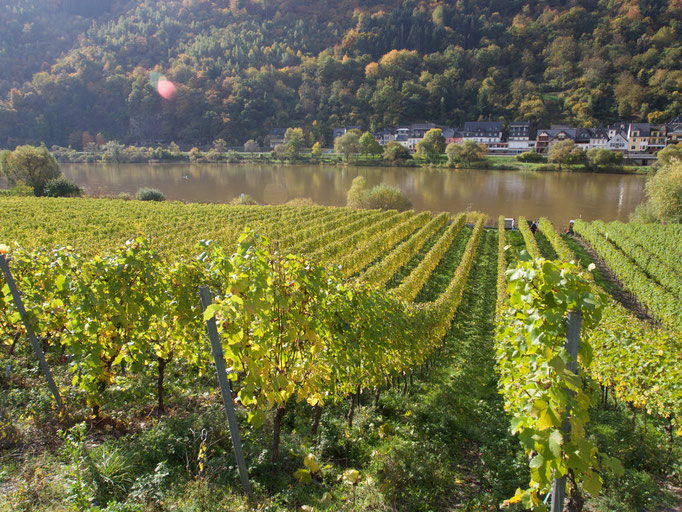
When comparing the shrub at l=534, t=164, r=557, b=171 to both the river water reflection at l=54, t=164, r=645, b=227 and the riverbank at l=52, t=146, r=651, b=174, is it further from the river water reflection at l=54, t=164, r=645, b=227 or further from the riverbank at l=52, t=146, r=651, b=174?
the river water reflection at l=54, t=164, r=645, b=227

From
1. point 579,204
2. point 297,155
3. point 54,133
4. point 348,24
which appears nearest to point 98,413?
point 579,204

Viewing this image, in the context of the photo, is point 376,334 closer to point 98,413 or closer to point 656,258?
point 98,413

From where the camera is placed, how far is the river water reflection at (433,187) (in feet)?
135

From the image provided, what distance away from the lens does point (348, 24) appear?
195 meters

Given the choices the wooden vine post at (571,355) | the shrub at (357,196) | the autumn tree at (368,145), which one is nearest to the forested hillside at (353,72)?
the autumn tree at (368,145)

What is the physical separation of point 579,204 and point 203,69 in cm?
15701

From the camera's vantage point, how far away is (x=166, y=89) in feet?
460

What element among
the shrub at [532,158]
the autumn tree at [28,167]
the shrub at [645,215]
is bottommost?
the shrub at [645,215]

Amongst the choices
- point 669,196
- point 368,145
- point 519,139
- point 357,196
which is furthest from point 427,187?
point 519,139

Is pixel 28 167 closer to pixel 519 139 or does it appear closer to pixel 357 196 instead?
pixel 357 196

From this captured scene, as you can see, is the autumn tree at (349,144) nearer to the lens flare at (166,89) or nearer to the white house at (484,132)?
the white house at (484,132)

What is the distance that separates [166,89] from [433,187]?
129 metres

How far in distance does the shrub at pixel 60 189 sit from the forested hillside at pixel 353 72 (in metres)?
84.5

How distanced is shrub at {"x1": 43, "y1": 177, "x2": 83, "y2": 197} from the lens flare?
11338 centimetres
